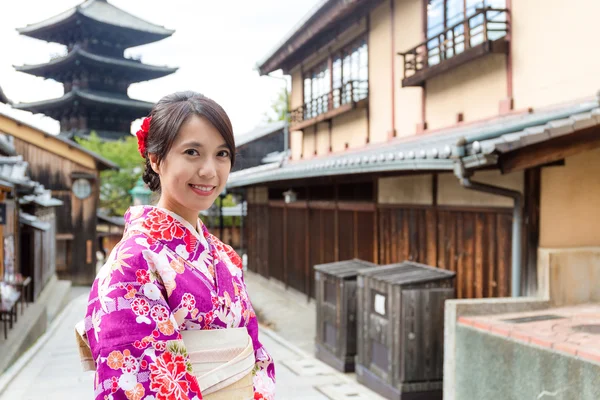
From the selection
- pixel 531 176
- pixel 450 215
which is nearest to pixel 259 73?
pixel 450 215

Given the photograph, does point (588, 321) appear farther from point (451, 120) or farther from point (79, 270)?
point (79, 270)

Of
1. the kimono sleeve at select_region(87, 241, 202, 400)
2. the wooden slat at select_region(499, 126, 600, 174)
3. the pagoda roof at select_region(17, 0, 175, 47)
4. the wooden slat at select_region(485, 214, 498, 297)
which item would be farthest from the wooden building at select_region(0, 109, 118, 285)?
the kimono sleeve at select_region(87, 241, 202, 400)

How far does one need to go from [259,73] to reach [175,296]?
46.8ft

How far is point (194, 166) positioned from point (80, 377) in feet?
19.0

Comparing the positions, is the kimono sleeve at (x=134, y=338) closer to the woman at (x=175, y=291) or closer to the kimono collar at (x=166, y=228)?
the woman at (x=175, y=291)

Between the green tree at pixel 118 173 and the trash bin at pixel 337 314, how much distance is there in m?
18.6

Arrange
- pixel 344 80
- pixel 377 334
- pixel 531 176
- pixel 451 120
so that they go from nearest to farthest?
pixel 531 176, pixel 377 334, pixel 451 120, pixel 344 80

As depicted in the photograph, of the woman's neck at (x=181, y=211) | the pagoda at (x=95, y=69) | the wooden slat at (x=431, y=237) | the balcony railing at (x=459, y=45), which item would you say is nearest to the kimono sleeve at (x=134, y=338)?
the woman's neck at (x=181, y=211)

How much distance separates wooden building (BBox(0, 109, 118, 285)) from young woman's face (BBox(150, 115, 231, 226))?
64.6 feet

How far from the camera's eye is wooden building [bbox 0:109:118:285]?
2012 cm

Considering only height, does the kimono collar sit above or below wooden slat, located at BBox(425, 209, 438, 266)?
above

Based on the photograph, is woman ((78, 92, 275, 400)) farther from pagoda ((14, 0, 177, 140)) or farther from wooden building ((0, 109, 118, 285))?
pagoda ((14, 0, 177, 140))

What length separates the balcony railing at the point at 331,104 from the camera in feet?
35.4

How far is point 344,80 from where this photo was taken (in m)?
11.9
